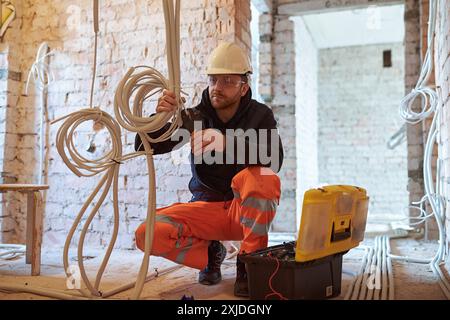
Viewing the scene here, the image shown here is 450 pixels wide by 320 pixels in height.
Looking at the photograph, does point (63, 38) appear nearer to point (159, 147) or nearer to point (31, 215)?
point (31, 215)

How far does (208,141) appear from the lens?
1.85m

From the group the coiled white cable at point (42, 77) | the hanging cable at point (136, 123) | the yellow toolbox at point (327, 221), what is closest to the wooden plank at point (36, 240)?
the hanging cable at point (136, 123)

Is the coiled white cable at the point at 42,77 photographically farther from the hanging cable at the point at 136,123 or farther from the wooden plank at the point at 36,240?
the hanging cable at the point at 136,123

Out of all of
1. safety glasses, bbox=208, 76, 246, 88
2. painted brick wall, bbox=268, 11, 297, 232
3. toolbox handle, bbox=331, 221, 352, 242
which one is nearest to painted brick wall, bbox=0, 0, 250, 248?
safety glasses, bbox=208, 76, 246, 88

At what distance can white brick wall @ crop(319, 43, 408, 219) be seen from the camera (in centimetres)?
788

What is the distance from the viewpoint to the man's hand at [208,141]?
72.2 inches

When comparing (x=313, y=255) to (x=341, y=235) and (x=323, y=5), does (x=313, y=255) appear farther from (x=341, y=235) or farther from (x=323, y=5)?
(x=323, y=5)

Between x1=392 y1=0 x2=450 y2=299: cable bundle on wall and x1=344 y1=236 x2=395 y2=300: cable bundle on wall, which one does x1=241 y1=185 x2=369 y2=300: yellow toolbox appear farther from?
x1=392 y1=0 x2=450 y2=299: cable bundle on wall

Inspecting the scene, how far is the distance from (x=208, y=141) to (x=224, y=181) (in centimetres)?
36

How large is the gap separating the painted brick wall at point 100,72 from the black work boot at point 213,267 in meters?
Result: 0.84

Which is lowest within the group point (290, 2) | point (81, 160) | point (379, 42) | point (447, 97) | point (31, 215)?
point (31, 215)

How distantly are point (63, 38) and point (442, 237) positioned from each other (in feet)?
9.97
